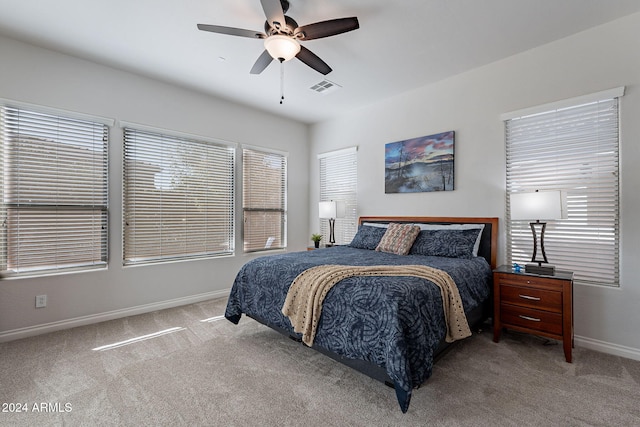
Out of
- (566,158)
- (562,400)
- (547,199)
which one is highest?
(566,158)

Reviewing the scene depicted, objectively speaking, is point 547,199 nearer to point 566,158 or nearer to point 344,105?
point 566,158

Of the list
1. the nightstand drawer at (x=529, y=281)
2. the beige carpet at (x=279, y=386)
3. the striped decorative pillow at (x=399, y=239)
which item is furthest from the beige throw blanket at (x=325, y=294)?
the striped decorative pillow at (x=399, y=239)

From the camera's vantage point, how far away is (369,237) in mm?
3859

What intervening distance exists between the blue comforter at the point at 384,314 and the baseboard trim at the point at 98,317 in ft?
5.68

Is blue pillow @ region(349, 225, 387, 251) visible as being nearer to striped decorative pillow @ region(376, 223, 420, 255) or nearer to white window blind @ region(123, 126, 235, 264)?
striped decorative pillow @ region(376, 223, 420, 255)

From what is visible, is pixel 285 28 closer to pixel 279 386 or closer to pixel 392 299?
pixel 392 299

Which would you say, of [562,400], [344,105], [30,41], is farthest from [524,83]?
[30,41]

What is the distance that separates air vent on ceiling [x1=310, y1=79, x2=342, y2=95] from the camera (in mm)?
3779

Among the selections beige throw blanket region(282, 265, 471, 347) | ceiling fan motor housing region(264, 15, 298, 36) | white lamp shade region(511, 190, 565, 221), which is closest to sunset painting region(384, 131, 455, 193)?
white lamp shade region(511, 190, 565, 221)

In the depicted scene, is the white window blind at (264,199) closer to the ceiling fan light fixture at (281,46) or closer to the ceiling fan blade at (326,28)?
the ceiling fan light fixture at (281,46)

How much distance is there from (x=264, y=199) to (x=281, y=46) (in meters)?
2.81

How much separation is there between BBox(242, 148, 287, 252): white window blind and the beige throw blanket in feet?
8.27

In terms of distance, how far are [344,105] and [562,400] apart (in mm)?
4045

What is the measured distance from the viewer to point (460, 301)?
7.39ft
